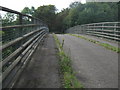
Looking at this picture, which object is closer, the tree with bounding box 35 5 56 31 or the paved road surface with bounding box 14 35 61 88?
the paved road surface with bounding box 14 35 61 88

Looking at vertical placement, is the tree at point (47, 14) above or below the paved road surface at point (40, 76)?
above

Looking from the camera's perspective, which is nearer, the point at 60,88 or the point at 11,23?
the point at 60,88

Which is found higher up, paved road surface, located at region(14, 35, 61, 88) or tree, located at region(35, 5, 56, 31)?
tree, located at region(35, 5, 56, 31)

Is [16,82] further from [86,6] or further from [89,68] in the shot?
[86,6]

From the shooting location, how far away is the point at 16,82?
11.2ft

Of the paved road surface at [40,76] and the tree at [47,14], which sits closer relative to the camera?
the paved road surface at [40,76]

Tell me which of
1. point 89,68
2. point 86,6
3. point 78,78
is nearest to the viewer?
point 78,78

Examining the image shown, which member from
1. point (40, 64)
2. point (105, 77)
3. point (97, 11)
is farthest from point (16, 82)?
point (97, 11)

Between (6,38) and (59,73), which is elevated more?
(6,38)

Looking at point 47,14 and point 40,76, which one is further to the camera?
point 47,14

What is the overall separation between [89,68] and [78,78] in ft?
3.11

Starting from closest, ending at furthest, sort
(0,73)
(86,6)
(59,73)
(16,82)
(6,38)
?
(0,73) → (6,38) → (16,82) → (59,73) → (86,6)

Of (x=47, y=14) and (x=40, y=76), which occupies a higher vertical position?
(x=47, y=14)

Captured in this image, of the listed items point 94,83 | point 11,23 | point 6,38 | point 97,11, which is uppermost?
point 97,11
